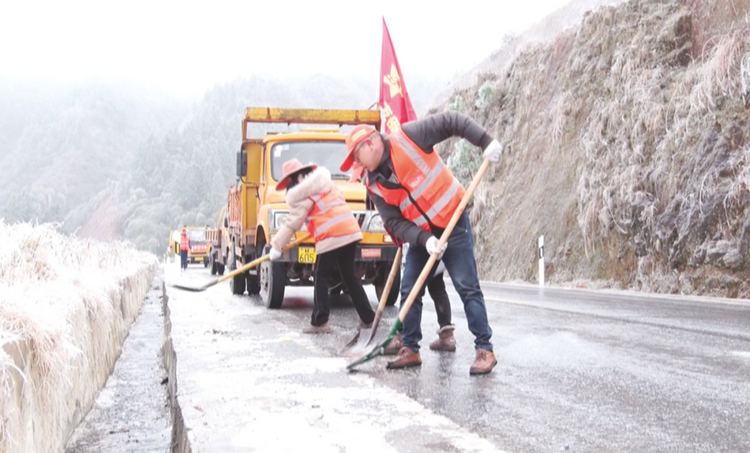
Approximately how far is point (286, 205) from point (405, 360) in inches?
192

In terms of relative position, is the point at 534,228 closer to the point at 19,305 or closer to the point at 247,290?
the point at 247,290

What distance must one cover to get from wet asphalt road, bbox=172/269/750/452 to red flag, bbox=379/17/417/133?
40.6 feet

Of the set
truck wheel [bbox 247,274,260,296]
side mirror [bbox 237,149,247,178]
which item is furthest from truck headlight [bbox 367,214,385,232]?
truck wheel [bbox 247,274,260,296]

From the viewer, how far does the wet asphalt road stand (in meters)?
3.72

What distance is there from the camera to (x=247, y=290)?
13883 millimetres

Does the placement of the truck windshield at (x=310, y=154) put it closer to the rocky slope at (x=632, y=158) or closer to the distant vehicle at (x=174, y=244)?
the rocky slope at (x=632, y=158)

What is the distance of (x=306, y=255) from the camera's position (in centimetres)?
966

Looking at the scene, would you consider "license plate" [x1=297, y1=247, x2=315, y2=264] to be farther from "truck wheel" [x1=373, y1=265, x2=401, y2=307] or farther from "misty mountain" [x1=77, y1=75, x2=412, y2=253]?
"misty mountain" [x1=77, y1=75, x2=412, y2=253]

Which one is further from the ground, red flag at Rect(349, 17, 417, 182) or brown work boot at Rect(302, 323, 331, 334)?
red flag at Rect(349, 17, 417, 182)

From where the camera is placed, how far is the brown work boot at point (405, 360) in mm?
5633

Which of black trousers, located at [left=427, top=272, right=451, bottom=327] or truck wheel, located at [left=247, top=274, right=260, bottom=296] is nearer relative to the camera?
black trousers, located at [left=427, top=272, right=451, bottom=327]

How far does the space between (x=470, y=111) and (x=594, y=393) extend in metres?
22.8

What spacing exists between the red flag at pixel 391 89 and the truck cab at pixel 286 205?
7951 mm

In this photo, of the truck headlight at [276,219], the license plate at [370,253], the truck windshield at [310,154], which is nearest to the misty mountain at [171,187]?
the truck windshield at [310,154]
